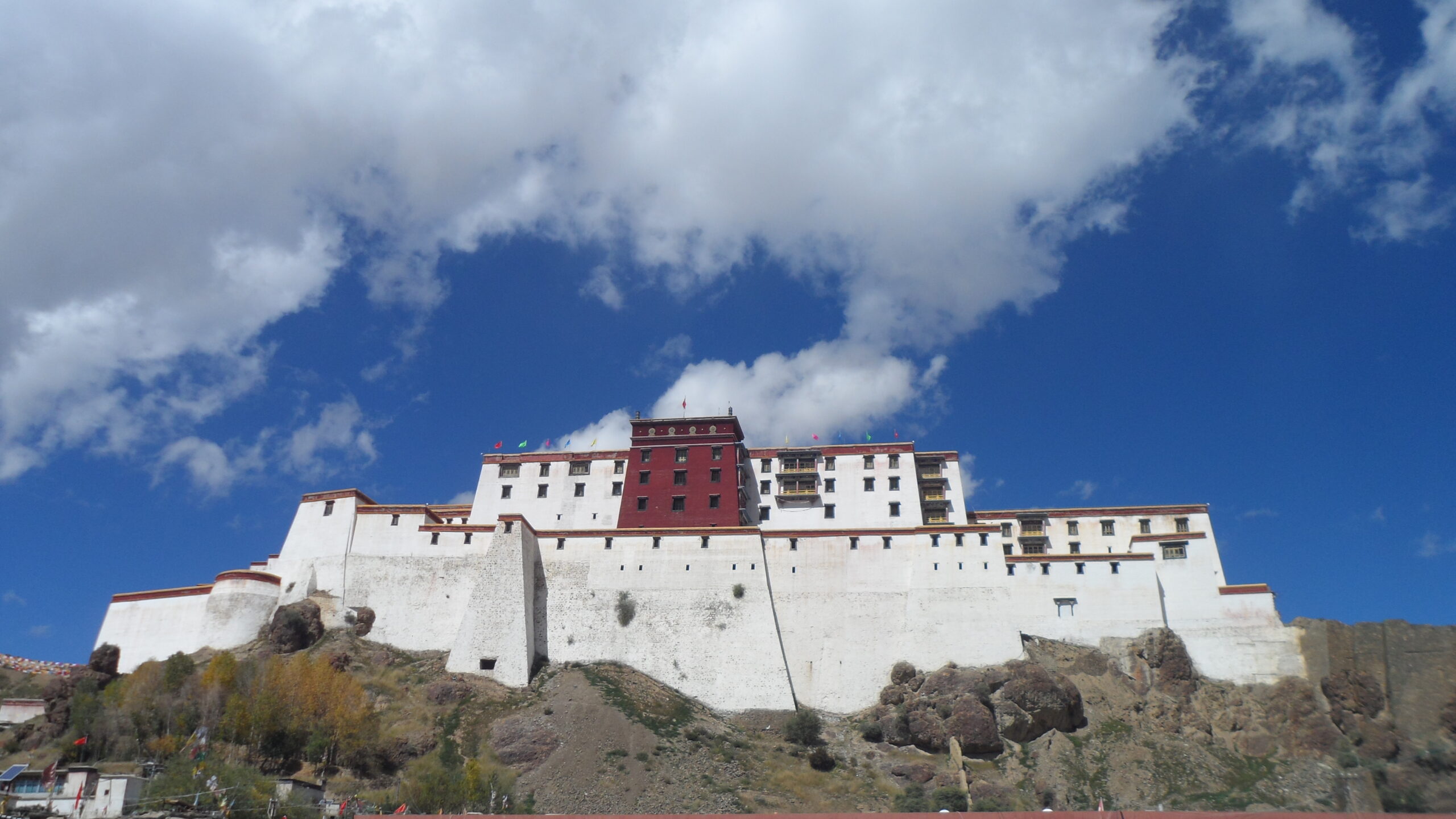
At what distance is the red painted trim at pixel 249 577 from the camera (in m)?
61.8

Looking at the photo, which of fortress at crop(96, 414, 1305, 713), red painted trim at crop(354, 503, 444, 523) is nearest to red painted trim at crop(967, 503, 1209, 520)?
fortress at crop(96, 414, 1305, 713)

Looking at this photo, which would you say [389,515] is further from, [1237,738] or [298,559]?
[1237,738]

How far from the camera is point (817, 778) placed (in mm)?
49312

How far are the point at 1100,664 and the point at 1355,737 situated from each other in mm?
11776

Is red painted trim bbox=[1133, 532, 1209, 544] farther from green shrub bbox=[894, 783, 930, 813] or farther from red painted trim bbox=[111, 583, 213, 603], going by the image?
red painted trim bbox=[111, 583, 213, 603]

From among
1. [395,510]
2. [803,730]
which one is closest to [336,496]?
[395,510]

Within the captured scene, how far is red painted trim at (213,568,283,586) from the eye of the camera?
61844 millimetres

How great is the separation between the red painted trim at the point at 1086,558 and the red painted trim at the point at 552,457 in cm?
2766

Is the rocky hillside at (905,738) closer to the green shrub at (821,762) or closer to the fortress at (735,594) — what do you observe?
the green shrub at (821,762)

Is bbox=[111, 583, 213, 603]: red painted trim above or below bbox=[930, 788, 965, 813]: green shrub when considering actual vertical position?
above

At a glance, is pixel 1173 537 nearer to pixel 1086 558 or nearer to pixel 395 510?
pixel 1086 558

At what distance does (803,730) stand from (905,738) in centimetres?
506

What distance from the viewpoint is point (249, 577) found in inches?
2447

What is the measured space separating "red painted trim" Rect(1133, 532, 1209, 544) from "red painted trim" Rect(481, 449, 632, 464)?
33.2 meters
